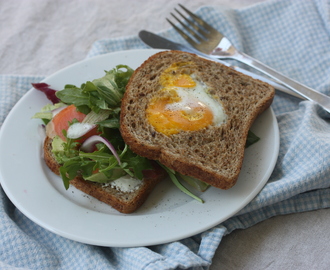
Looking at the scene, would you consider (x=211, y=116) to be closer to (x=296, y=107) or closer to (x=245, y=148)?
(x=245, y=148)

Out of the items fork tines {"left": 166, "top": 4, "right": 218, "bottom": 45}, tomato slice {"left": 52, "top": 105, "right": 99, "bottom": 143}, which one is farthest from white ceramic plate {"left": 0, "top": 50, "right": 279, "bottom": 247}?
fork tines {"left": 166, "top": 4, "right": 218, "bottom": 45}

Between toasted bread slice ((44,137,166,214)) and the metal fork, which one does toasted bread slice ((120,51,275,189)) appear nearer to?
toasted bread slice ((44,137,166,214))

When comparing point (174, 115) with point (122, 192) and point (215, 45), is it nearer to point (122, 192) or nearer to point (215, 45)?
point (122, 192)

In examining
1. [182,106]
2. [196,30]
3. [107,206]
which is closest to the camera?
[107,206]

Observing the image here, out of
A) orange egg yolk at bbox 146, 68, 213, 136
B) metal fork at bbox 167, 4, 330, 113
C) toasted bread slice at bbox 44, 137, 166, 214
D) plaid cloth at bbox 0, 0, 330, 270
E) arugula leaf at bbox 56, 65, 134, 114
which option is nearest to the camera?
plaid cloth at bbox 0, 0, 330, 270

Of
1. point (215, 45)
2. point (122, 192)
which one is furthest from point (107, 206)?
point (215, 45)

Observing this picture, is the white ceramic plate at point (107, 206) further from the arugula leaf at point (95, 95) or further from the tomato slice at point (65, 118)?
the arugula leaf at point (95, 95)

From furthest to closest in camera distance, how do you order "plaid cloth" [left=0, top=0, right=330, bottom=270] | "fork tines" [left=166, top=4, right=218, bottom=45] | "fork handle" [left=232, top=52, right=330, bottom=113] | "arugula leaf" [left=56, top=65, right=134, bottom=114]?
"fork tines" [left=166, top=4, right=218, bottom=45] < "fork handle" [left=232, top=52, right=330, bottom=113] < "arugula leaf" [left=56, top=65, right=134, bottom=114] < "plaid cloth" [left=0, top=0, right=330, bottom=270]
